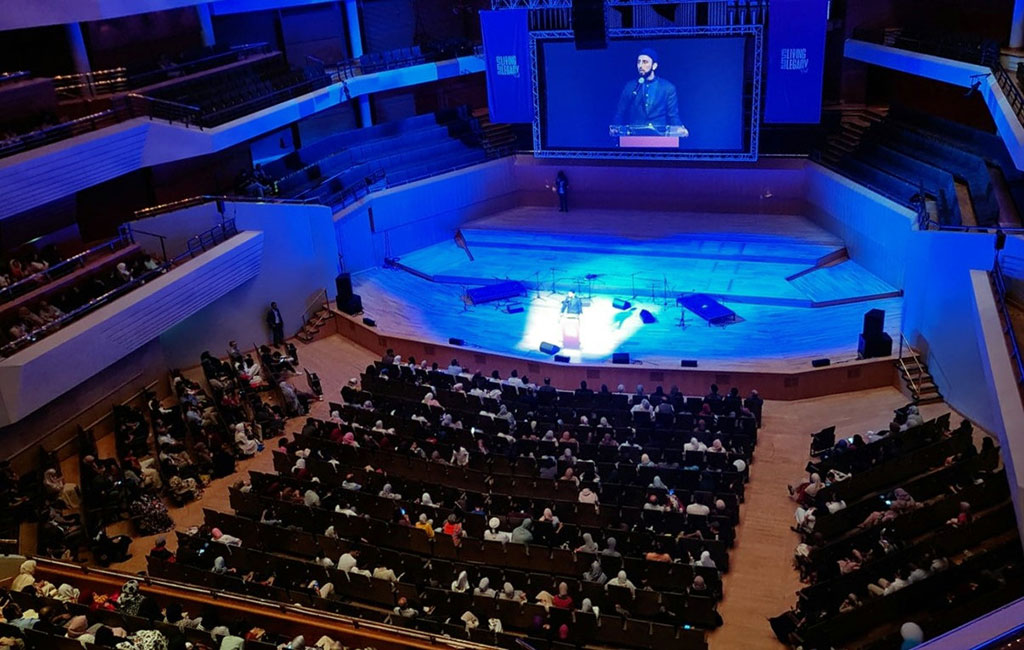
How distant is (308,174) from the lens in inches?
870

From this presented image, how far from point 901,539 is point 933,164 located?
1098cm

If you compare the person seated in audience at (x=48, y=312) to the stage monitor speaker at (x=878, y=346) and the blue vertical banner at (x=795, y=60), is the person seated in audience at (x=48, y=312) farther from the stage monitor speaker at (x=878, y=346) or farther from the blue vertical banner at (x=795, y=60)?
the blue vertical banner at (x=795, y=60)

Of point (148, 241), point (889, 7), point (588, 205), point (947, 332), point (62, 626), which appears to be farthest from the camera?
point (588, 205)

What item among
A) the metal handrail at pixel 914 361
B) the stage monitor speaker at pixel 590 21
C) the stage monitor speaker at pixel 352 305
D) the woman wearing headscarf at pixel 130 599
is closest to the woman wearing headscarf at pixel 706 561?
the metal handrail at pixel 914 361

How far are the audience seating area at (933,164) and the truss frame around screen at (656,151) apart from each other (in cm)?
245

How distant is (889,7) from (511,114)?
9.27 meters

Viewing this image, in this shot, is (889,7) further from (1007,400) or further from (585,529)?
(585,529)

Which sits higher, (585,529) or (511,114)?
(511,114)

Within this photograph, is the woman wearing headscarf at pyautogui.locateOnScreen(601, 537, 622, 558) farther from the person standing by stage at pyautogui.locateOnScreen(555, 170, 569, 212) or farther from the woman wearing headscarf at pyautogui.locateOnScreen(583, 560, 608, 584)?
the person standing by stage at pyautogui.locateOnScreen(555, 170, 569, 212)

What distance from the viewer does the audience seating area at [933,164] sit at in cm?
1588

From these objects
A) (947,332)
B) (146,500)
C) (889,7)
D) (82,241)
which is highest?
(889,7)

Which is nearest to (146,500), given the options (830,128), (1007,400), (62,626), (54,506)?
(54,506)

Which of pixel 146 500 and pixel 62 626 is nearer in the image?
pixel 62 626

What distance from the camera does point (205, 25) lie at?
22.1 metres
